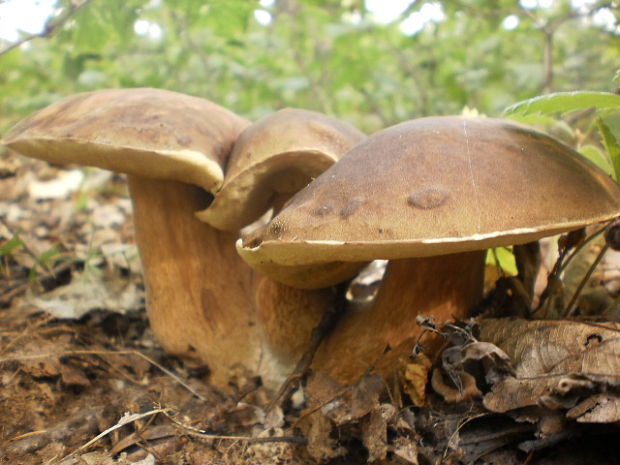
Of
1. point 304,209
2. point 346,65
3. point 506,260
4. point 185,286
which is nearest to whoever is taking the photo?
point 304,209

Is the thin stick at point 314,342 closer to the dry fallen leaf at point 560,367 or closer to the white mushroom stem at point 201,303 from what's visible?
the white mushroom stem at point 201,303

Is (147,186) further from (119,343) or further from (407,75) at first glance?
(407,75)

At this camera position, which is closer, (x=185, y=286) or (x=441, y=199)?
(x=441, y=199)

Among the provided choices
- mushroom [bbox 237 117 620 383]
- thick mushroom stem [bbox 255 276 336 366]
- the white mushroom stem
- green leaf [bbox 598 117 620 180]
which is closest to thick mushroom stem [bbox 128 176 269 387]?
the white mushroom stem

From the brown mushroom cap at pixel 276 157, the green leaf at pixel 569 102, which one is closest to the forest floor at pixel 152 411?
the brown mushroom cap at pixel 276 157

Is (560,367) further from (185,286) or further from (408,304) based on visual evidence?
(185,286)

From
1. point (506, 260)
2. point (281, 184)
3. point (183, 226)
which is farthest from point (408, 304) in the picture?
point (183, 226)
